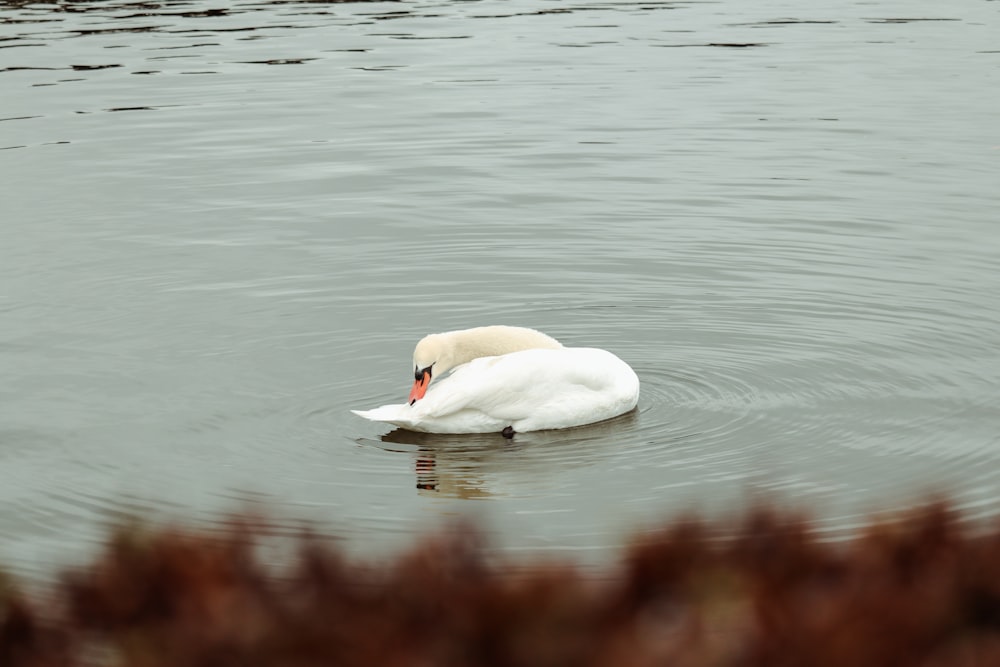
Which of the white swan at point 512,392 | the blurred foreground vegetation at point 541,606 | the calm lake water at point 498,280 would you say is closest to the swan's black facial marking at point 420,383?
the white swan at point 512,392

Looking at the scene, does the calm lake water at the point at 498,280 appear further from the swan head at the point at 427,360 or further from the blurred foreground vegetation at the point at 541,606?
the blurred foreground vegetation at the point at 541,606

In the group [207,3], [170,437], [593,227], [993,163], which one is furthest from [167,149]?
[207,3]

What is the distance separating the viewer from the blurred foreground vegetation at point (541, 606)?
2.69m

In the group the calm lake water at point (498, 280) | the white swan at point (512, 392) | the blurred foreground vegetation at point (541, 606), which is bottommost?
the calm lake water at point (498, 280)

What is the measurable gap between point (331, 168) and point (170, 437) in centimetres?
912

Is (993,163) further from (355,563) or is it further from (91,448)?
(355,563)

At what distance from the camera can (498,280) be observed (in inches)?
487

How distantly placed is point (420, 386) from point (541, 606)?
19.5 feet

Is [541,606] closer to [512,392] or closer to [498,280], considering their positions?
[512,392]

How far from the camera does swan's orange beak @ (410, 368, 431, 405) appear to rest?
8.62 m

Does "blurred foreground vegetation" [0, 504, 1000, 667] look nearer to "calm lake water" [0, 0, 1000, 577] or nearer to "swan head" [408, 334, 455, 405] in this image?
"calm lake water" [0, 0, 1000, 577]

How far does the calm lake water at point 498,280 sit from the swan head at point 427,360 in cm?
32

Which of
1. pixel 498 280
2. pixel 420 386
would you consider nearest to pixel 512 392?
pixel 420 386

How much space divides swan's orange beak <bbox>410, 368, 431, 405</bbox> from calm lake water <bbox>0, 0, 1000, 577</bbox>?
28 centimetres
